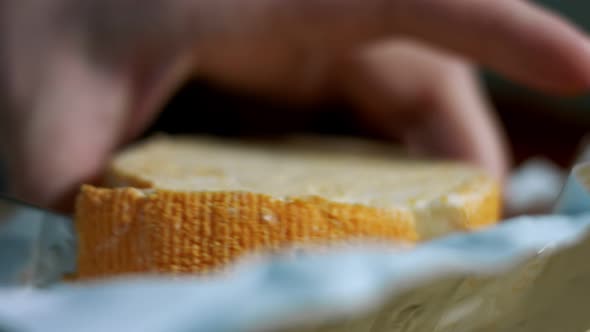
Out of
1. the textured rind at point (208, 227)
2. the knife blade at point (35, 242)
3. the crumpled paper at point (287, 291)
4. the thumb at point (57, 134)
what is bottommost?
the crumpled paper at point (287, 291)

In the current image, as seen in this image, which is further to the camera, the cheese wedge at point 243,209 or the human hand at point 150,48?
the human hand at point 150,48

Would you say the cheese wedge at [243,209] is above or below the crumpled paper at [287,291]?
above

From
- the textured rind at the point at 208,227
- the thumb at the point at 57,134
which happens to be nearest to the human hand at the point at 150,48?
the thumb at the point at 57,134

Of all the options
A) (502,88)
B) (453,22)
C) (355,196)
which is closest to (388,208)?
(355,196)

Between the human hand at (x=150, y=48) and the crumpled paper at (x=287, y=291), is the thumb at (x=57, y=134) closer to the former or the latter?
the human hand at (x=150, y=48)

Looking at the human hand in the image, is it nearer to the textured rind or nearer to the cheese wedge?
the cheese wedge

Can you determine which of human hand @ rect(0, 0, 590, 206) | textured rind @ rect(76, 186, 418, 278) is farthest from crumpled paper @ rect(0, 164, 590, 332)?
human hand @ rect(0, 0, 590, 206)

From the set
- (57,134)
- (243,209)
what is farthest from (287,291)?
(57,134)
